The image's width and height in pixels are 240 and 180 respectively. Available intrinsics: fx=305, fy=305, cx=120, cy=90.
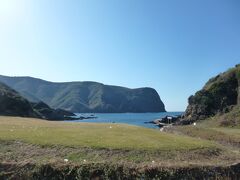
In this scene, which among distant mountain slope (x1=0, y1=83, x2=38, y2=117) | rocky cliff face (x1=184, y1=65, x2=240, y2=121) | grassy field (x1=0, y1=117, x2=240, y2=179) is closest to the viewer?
grassy field (x1=0, y1=117, x2=240, y2=179)

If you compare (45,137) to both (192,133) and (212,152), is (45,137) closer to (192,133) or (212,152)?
(212,152)

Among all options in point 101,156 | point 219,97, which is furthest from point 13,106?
point 101,156

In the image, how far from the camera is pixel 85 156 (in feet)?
68.7

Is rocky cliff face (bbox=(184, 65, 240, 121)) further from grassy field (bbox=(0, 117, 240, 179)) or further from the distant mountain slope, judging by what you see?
grassy field (bbox=(0, 117, 240, 179))

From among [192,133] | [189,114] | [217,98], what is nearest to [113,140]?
[192,133]

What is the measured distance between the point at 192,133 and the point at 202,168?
92.4ft

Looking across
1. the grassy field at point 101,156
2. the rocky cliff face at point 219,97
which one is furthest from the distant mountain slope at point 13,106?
the grassy field at point 101,156

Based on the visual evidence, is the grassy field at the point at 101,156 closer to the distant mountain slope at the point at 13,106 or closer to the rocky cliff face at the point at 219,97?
the rocky cliff face at the point at 219,97

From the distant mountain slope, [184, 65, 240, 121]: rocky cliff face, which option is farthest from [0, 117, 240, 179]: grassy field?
the distant mountain slope

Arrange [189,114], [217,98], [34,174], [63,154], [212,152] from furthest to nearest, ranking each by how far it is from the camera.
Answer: [189,114]
[217,98]
[212,152]
[63,154]
[34,174]

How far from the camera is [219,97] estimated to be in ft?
315

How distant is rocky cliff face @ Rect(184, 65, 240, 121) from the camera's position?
9206 centimetres

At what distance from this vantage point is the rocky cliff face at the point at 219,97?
92062mm

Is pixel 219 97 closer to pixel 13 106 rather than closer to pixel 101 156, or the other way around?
pixel 13 106
